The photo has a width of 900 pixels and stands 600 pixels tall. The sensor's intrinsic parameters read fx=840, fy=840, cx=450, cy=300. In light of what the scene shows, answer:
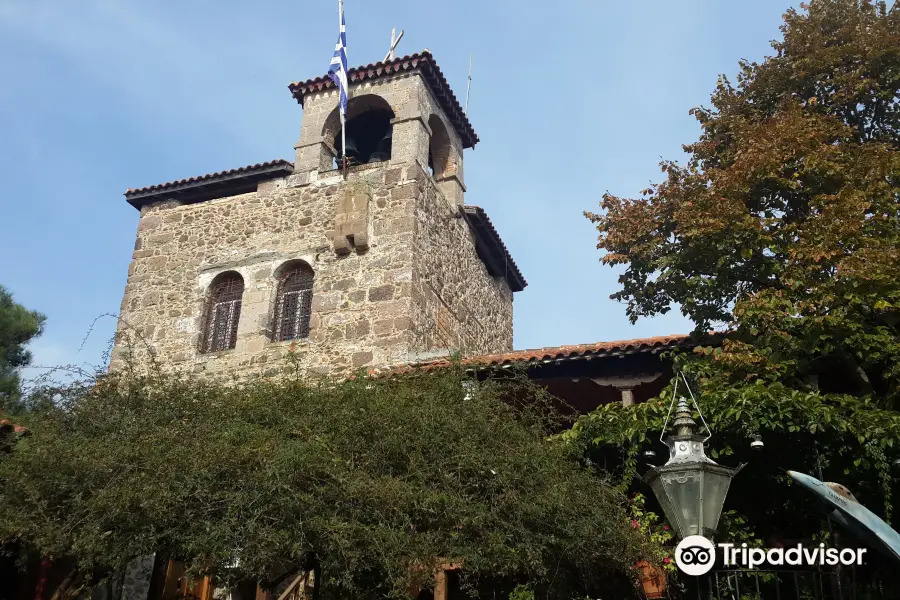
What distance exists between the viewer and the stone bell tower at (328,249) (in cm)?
1402

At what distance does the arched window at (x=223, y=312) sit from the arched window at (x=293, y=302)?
2.56 ft

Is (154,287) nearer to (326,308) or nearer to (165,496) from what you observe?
(326,308)

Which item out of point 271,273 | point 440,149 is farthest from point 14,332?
point 440,149

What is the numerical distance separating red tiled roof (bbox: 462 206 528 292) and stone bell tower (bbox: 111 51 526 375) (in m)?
0.07

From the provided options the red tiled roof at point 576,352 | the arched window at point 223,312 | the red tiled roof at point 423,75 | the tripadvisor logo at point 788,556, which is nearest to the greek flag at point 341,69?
the red tiled roof at point 423,75

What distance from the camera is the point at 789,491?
8883 millimetres

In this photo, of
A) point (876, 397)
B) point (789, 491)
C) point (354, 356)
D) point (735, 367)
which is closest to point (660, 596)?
point (789, 491)

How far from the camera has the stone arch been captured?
662 inches

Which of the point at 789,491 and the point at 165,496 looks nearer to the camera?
the point at 165,496

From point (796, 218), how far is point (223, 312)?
9.72m

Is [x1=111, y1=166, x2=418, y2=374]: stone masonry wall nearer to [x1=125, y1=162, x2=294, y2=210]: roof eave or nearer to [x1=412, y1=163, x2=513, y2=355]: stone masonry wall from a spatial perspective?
[x1=125, y1=162, x2=294, y2=210]: roof eave

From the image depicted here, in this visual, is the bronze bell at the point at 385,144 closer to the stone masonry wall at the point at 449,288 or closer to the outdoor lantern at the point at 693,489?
the stone masonry wall at the point at 449,288

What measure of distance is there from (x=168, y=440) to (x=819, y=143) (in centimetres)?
792

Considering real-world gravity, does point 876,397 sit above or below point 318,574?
above
